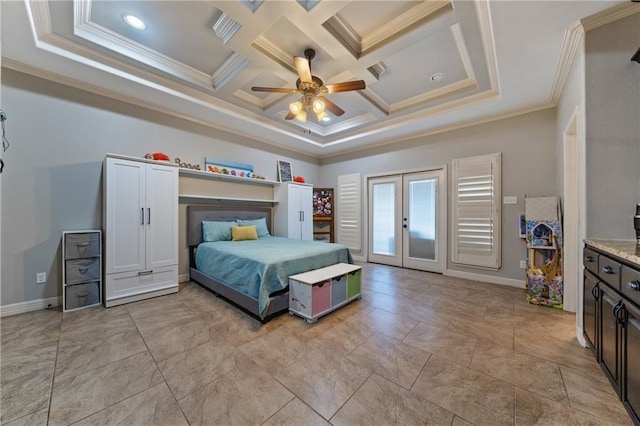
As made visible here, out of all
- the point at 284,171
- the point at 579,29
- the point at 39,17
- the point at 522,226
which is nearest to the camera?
the point at 579,29

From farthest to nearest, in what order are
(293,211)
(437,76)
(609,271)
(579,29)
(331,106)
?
(293,211), (437,76), (331,106), (579,29), (609,271)

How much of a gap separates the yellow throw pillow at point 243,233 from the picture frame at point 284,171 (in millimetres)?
1558

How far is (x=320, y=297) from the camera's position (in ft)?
8.43

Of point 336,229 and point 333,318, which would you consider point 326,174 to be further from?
point 333,318

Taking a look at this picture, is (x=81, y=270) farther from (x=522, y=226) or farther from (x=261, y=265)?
(x=522, y=226)

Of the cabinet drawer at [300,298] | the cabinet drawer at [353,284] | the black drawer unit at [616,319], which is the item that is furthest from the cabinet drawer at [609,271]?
the cabinet drawer at [300,298]

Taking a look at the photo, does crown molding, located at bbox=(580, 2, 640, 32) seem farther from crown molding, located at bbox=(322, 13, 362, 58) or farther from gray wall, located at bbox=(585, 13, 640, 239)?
crown molding, located at bbox=(322, 13, 362, 58)

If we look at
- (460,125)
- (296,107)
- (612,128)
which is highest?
(460,125)

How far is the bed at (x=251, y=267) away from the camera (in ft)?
8.36

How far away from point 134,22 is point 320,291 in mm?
3342

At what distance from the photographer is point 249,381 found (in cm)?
163

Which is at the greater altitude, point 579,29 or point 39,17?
point 39,17

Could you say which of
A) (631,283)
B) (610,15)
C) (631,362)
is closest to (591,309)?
(631,362)

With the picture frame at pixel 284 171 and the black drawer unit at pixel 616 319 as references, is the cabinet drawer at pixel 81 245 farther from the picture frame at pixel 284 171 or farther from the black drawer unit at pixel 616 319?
the black drawer unit at pixel 616 319
